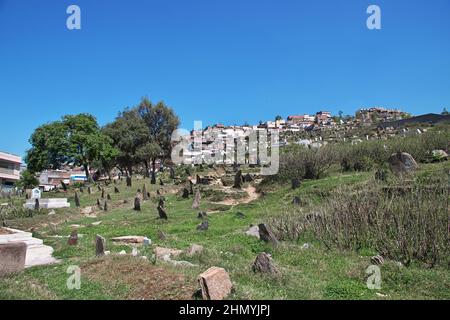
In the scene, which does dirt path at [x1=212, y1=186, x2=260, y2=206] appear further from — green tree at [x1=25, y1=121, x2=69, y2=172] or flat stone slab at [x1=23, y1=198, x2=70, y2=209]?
green tree at [x1=25, y1=121, x2=69, y2=172]

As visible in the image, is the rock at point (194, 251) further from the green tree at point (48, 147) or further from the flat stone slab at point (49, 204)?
the green tree at point (48, 147)

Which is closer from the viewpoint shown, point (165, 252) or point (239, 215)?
point (165, 252)

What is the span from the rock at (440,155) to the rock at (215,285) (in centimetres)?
1977

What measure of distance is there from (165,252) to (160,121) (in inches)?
1699

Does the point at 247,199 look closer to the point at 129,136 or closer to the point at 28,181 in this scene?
the point at 129,136

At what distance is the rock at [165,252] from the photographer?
874 centimetres

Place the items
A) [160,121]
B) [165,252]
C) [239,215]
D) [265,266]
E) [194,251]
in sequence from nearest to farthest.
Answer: [265,266]
[194,251]
[165,252]
[239,215]
[160,121]

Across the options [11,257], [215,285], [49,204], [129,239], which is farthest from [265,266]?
[49,204]

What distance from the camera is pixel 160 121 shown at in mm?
51188

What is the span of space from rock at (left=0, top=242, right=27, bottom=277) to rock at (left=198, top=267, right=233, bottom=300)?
441cm

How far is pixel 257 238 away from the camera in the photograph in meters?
11.0

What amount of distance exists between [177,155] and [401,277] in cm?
4679

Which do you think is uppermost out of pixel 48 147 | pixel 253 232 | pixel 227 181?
Result: pixel 48 147

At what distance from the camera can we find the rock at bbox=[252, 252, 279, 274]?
685 centimetres
